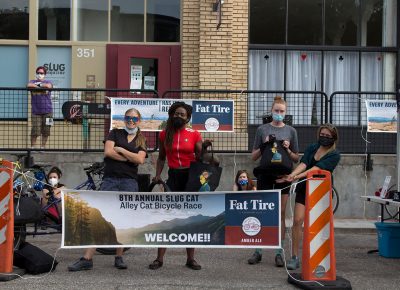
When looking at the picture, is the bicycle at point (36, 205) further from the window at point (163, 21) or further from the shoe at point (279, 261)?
the window at point (163, 21)

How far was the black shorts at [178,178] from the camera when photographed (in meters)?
7.58

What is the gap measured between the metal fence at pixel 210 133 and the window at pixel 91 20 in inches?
97.4

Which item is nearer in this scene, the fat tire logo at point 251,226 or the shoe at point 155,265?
the fat tire logo at point 251,226

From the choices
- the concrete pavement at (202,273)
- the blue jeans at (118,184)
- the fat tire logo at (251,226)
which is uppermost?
the blue jeans at (118,184)

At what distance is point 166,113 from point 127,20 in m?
3.84

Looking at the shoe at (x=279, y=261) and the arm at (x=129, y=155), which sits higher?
the arm at (x=129, y=155)

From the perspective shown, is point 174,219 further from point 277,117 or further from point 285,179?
point 277,117

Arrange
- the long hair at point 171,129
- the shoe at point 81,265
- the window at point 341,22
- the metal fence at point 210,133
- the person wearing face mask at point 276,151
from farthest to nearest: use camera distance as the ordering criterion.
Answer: the window at point 341,22, the metal fence at point 210,133, the person wearing face mask at point 276,151, the long hair at point 171,129, the shoe at point 81,265

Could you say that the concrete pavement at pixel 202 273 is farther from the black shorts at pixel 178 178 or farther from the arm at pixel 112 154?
the arm at pixel 112 154

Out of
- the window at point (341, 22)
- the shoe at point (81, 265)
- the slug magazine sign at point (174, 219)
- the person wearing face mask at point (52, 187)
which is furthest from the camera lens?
the window at point (341, 22)

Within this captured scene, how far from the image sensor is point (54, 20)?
14656mm

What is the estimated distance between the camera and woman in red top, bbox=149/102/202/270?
24.8 ft

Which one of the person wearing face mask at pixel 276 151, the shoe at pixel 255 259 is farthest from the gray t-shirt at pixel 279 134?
the shoe at pixel 255 259

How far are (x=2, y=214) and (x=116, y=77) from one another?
779cm
